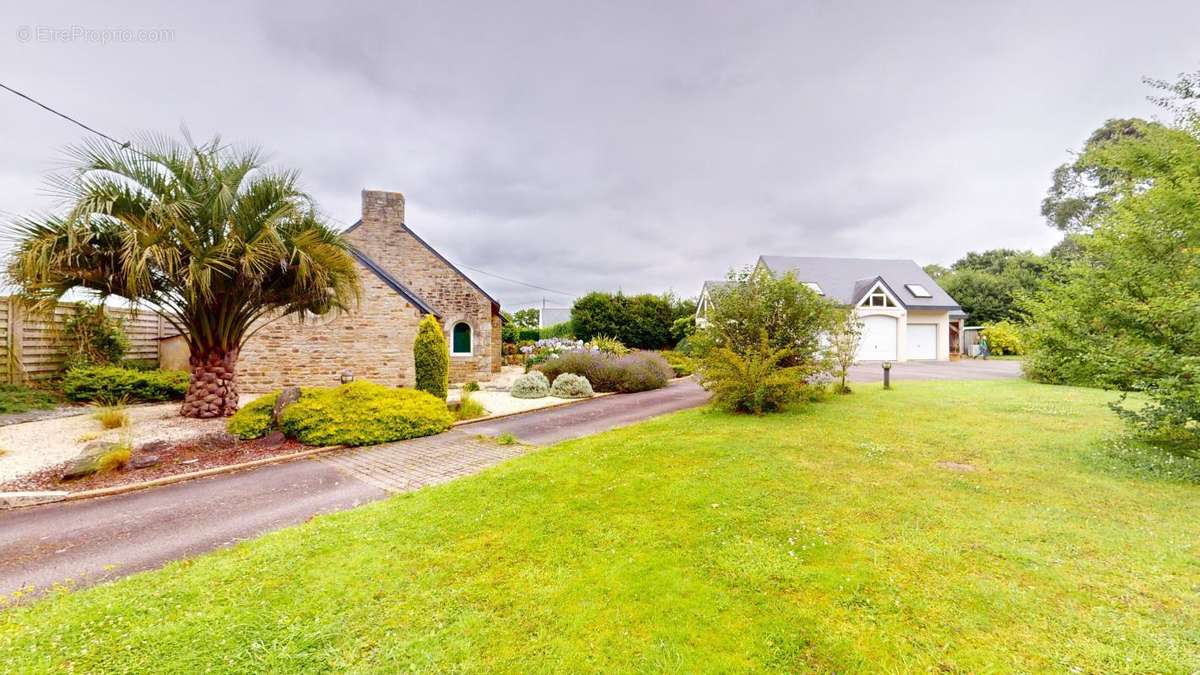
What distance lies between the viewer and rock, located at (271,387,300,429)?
778cm

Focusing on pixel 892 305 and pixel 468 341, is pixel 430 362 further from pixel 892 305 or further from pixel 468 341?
pixel 892 305

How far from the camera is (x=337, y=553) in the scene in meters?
3.38

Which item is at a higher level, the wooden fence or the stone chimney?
the stone chimney

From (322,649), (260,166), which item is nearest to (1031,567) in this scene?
(322,649)

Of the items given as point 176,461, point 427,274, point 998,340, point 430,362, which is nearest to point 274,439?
point 176,461

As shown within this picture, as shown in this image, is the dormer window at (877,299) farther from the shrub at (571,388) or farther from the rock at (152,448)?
the rock at (152,448)

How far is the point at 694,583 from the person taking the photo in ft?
9.27

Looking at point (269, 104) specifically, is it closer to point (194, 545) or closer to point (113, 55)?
point (113, 55)

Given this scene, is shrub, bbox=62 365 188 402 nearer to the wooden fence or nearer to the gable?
the wooden fence

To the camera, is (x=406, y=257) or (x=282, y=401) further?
(x=406, y=257)

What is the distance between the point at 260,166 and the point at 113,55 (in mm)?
2854

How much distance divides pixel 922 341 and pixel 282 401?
98.7 feet

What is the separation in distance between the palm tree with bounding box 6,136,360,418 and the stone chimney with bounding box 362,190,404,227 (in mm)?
7873

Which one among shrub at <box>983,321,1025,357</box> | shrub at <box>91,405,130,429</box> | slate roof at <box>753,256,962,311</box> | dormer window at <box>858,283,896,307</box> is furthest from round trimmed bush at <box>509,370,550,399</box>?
shrub at <box>983,321,1025,357</box>
